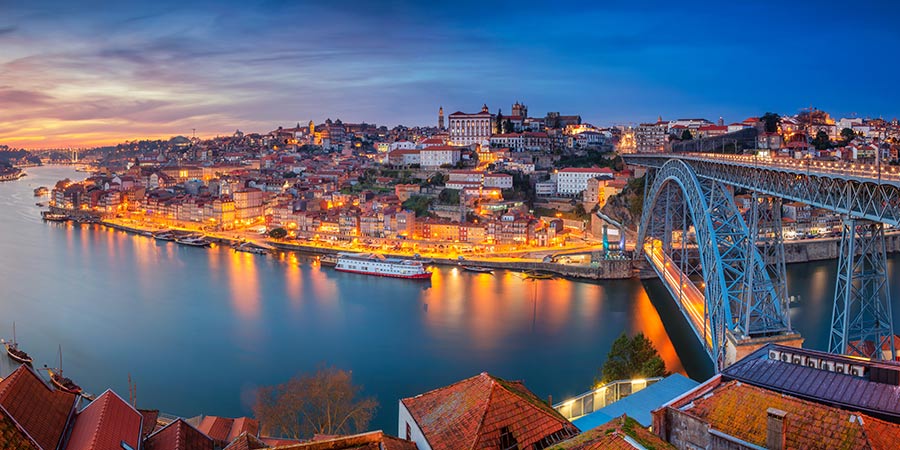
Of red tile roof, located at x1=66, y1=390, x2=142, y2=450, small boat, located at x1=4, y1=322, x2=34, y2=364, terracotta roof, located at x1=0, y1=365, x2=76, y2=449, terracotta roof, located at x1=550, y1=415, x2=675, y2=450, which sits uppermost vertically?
terracotta roof, located at x1=550, y1=415, x2=675, y2=450

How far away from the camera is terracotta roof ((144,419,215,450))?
292 cm

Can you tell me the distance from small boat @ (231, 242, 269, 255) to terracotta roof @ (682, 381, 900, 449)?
14.1m

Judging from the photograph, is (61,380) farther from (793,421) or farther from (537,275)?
(537,275)

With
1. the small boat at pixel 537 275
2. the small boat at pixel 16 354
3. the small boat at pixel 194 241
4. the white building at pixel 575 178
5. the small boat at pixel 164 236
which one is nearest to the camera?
A: the small boat at pixel 16 354

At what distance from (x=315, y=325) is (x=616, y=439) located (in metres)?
7.75

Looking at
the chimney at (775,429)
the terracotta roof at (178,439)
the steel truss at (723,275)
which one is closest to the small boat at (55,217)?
the steel truss at (723,275)

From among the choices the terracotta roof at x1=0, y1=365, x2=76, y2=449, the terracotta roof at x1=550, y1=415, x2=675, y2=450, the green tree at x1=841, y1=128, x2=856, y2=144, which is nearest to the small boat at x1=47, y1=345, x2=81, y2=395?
the terracotta roof at x1=0, y1=365, x2=76, y2=449

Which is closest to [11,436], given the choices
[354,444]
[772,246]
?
[354,444]

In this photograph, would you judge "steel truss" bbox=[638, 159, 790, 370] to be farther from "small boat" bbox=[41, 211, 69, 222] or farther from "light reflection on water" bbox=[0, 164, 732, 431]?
"small boat" bbox=[41, 211, 69, 222]

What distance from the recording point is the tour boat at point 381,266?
1226 centimetres

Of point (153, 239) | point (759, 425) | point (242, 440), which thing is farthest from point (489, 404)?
point (153, 239)

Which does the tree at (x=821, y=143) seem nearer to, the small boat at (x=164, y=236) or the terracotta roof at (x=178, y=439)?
the terracotta roof at (x=178, y=439)

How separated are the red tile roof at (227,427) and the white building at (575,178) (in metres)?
14.0

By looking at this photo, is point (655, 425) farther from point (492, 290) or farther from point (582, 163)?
point (582, 163)
